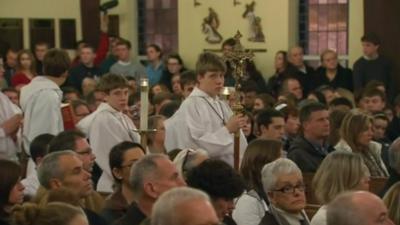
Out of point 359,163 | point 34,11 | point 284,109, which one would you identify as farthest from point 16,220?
point 34,11

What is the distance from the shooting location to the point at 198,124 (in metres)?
10.5

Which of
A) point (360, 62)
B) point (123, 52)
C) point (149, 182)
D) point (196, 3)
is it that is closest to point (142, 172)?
point (149, 182)

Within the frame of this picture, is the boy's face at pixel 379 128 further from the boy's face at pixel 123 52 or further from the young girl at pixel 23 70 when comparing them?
the boy's face at pixel 123 52

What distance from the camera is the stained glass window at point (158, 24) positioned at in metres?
19.6

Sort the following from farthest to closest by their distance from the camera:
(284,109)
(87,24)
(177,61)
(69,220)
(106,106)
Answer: (87,24) → (177,61) → (284,109) → (106,106) → (69,220)

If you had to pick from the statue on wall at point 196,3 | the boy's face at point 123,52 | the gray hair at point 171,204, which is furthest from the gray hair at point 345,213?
the statue on wall at point 196,3

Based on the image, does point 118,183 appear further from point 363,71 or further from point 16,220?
point 363,71

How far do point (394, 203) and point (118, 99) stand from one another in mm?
3567

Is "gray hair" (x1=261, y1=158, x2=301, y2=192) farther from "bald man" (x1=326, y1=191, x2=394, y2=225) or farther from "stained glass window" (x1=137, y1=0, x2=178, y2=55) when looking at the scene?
"stained glass window" (x1=137, y1=0, x2=178, y2=55)

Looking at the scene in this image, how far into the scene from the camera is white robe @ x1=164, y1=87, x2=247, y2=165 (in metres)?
10.4

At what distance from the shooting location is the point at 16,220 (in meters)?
5.95

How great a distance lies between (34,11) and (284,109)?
8730 mm

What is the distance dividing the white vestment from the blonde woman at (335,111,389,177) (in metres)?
2.34

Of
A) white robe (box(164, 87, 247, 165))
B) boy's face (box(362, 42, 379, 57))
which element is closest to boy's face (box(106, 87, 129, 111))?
white robe (box(164, 87, 247, 165))
